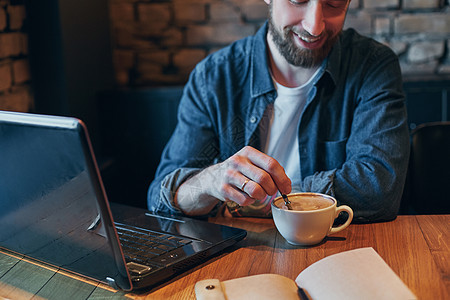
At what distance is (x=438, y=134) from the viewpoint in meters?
1.45

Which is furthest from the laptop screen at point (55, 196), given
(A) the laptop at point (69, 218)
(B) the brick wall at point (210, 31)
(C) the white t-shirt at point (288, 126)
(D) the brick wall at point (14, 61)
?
(B) the brick wall at point (210, 31)

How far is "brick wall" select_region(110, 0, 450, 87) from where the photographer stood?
2.05 m

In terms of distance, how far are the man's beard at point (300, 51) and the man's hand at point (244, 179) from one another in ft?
1.40

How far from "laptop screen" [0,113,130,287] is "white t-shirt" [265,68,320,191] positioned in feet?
2.33

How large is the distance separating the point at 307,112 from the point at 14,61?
972 millimetres

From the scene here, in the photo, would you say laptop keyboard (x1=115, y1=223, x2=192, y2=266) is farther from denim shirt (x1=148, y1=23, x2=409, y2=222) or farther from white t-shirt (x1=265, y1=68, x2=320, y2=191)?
white t-shirt (x1=265, y1=68, x2=320, y2=191)

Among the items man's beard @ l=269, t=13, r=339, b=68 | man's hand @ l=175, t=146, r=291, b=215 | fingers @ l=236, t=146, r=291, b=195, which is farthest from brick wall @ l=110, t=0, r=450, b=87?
fingers @ l=236, t=146, r=291, b=195

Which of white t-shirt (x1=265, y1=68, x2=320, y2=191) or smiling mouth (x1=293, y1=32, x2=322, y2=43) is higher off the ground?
smiling mouth (x1=293, y1=32, x2=322, y2=43)

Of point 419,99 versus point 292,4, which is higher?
point 292,4

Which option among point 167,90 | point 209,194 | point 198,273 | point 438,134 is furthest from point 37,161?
A: point 167,90

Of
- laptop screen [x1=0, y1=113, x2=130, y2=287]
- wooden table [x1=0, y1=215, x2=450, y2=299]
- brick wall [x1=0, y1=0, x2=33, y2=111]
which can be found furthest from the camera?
brick wall [x1=0, y1=0, x2=33, y2=111]

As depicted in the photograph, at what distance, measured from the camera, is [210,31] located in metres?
2.13

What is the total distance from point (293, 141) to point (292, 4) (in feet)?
1.20

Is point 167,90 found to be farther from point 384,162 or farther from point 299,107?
point 384,162
